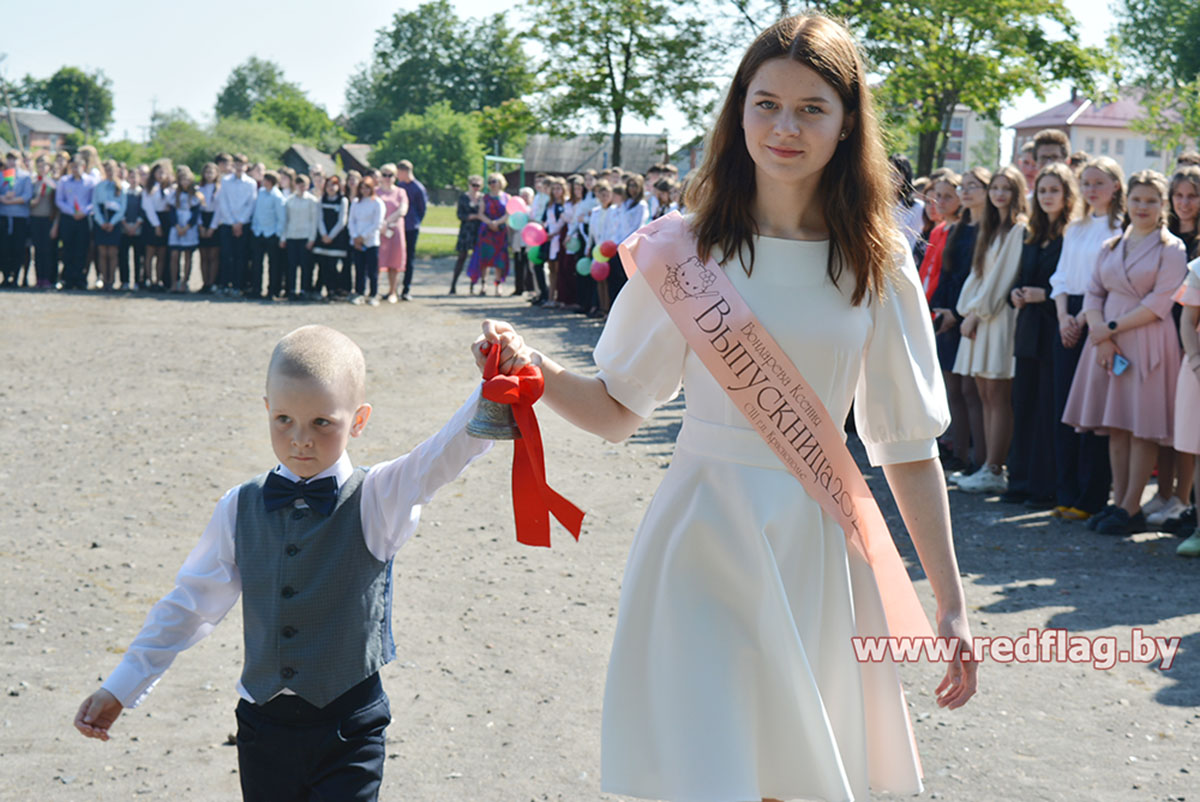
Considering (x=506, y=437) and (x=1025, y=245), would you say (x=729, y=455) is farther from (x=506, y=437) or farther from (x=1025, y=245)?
(x=1025, y=245)

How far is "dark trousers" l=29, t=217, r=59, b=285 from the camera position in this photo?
20.6 metres

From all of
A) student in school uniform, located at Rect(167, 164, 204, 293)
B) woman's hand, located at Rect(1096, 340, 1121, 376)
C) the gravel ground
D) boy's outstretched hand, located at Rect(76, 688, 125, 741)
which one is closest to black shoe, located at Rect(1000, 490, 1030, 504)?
the gravel ground

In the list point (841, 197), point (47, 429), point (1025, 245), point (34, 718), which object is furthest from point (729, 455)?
point (47, 429)

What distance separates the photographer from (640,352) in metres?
2.62

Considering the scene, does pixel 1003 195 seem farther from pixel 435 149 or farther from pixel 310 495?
pixel 435 149

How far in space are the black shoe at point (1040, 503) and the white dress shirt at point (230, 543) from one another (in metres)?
6.21

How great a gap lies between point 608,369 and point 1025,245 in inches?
248

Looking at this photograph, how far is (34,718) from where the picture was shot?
173 inches

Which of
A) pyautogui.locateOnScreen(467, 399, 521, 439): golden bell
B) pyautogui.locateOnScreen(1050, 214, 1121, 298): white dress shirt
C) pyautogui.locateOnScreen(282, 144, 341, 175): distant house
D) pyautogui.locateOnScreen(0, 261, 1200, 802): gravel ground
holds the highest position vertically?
pyautogui.locateOnScreen(282, 144, 341, 175): distant house

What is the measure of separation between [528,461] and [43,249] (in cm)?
2045

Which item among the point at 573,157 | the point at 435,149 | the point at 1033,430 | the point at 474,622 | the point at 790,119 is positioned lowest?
the point at 474,622

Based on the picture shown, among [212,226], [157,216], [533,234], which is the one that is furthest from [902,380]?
[157,216]

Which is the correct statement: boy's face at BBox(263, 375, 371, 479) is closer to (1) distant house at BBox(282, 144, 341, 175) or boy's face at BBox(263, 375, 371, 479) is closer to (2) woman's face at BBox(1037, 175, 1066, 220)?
(2) woman's face at BBox(1037, 175, 1066, 220)

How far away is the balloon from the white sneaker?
43.6ft
